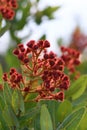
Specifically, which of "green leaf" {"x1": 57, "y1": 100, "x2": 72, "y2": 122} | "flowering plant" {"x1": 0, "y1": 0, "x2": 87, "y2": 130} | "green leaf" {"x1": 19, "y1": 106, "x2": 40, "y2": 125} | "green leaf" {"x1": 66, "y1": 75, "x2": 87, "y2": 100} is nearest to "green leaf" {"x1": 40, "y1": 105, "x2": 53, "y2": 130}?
"flowering plant" {"x1": 0, "y1": 0, "x2": 87, "y2": 130}

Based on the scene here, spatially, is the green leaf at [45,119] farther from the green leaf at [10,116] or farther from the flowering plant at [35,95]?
the green leaf at [10,116]

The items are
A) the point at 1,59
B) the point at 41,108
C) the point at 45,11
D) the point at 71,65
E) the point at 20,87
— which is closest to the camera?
Result: the point at 41,108

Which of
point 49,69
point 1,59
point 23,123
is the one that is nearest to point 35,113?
point 23,123

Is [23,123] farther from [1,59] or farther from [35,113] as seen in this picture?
[1,59]

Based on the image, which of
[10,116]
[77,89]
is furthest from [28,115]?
[77,89]

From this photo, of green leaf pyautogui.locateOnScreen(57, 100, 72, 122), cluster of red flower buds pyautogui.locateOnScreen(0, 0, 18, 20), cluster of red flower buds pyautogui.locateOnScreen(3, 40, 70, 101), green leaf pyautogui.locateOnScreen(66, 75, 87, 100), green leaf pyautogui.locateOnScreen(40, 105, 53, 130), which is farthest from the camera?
green leaf pyautogui.locateOnScreen(66, 75, 87, 100)

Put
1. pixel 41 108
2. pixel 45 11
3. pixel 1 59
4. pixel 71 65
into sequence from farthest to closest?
pixel 1 59, pixel 45 11, pixel 71 65, pixel 41 108

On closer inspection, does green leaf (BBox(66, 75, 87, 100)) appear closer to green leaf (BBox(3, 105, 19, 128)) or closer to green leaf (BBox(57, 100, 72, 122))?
green leaf (BBox(57, 100, 72, 122))

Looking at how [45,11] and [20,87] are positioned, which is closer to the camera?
[20,87]
